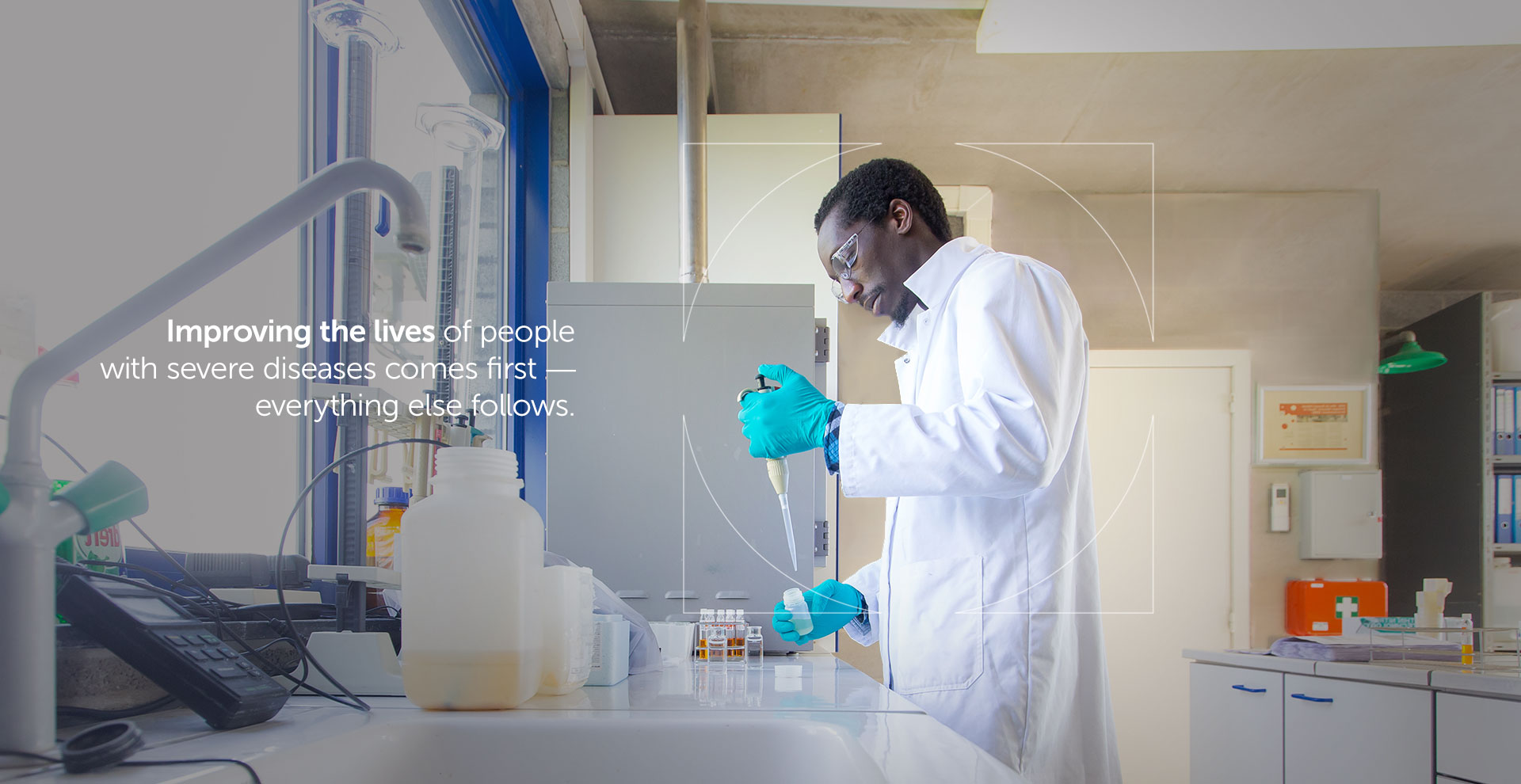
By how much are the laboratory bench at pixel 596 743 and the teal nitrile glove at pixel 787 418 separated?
0.44 metres

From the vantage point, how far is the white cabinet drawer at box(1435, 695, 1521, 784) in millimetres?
1588

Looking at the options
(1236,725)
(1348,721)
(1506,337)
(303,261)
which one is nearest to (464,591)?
(303,261)

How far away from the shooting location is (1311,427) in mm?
3508

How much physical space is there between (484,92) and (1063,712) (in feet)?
6.87

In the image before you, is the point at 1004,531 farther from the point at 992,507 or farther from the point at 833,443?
the point at 833,443

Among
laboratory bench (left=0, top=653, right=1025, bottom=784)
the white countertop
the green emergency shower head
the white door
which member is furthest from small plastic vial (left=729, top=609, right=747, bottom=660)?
the green emergency shower head

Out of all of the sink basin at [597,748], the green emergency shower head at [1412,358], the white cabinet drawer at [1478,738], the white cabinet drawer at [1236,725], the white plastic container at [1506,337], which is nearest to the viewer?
the sink basin at [597,748]

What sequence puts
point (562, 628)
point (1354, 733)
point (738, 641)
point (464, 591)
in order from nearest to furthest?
point (464, 591) < point (562, 628) < point (738, 641) < point (1354, 733)

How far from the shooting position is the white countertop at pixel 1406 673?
5.35ft

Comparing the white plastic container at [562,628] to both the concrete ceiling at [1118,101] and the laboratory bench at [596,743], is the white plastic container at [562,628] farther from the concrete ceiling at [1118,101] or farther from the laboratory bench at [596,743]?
the concrete ceiling at [1118,101]

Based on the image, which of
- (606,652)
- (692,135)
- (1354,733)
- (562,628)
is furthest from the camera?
(692,135)

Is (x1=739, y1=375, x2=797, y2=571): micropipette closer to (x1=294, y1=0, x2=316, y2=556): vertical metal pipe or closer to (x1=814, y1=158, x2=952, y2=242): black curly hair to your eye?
(x1=814, y1=158, x2=952, y2=242): black curly hair

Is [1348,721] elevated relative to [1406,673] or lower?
lower

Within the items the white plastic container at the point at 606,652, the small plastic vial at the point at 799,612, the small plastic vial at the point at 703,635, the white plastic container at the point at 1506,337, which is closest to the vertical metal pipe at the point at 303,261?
the white plastic container at the point at 606,652
